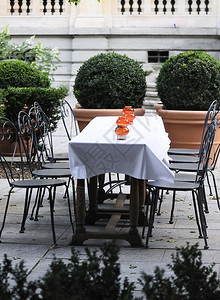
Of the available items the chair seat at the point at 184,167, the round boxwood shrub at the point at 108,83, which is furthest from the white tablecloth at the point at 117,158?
the round boxwood shrub at the point at 108,83

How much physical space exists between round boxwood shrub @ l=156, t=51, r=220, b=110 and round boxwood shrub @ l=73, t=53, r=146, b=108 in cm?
61

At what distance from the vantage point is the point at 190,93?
11.2 m

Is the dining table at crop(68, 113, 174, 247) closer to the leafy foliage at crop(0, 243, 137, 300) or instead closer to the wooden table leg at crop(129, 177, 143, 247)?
the wooden table leg at crop(129, 177, 143, 247)

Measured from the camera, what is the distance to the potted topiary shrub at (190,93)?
11.1 meters

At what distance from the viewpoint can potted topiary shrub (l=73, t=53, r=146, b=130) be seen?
1116cm

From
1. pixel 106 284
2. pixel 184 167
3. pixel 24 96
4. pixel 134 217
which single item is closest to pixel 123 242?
pixel 134 217

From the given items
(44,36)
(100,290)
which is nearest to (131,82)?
(100,290)

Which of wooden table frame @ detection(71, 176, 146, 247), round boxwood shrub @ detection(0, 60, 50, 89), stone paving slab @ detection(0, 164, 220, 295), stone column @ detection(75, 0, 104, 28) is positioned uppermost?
stone column @ detection(75, 0, 104, 28)

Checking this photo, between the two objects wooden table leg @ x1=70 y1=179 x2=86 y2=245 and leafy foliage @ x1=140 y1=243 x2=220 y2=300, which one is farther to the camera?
wooden table leg @ x1=70 y1=179 x2=86 y2=245

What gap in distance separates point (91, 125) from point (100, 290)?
394 centimetres

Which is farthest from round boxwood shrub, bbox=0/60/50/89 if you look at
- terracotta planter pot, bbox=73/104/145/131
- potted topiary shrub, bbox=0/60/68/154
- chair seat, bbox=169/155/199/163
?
chair seat, bbox=169/155/199/163

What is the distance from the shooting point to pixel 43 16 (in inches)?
809

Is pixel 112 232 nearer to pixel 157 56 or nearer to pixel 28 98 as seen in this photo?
pixel 28 98

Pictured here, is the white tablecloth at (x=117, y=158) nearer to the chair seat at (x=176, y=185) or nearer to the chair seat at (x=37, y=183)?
the chair seat at (x=176, y=185)
